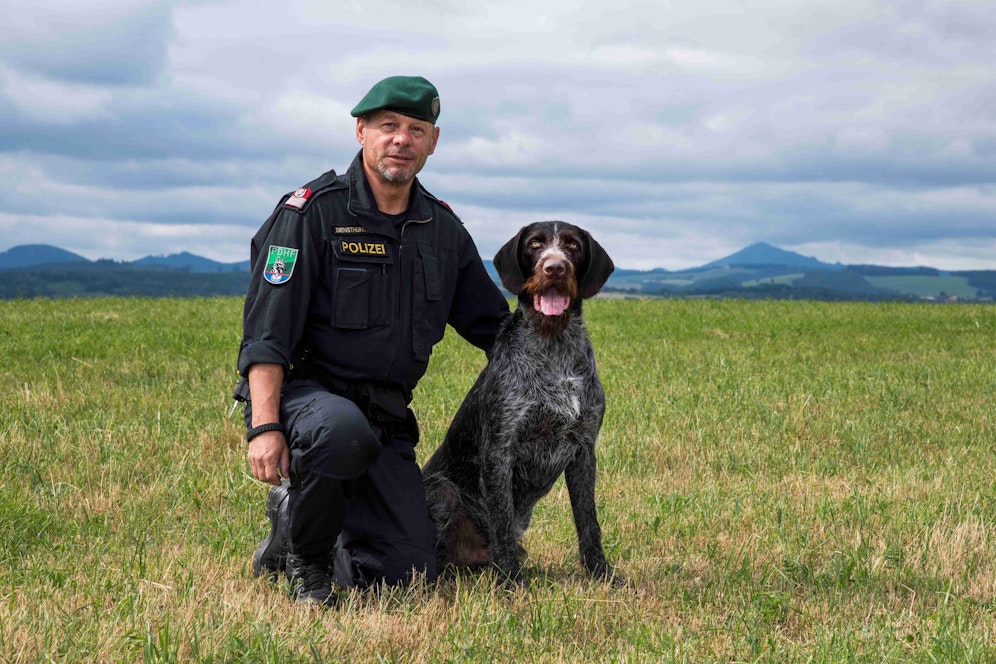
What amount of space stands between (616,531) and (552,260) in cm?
196

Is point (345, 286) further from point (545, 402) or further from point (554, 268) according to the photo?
point (545, 402)

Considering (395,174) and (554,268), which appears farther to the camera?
(395,174)

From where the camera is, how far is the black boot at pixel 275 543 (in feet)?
16.0

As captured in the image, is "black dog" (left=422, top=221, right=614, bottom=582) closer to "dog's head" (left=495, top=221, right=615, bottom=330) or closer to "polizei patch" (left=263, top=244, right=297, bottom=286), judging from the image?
"dog's head" (left=495, top=221, right=615, bottom=330)

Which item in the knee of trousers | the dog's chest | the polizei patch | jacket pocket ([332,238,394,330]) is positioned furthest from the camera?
the dog's chest

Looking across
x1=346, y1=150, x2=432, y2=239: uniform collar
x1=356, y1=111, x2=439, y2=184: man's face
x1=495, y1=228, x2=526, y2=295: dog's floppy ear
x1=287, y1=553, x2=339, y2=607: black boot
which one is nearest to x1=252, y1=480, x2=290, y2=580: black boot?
x1=287, y1=553, x2=339, y2=607: black boot

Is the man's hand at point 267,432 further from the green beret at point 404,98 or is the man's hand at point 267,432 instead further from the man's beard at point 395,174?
the green beret at point 404,98

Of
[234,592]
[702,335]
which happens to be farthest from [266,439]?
[702,335]

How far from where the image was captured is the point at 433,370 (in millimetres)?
13117

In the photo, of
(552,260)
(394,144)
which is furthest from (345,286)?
(552,260)

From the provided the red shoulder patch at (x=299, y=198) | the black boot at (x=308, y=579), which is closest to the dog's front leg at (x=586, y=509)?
the black boot at (x=308, y=579)

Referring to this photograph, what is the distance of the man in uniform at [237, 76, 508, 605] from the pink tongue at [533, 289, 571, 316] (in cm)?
55

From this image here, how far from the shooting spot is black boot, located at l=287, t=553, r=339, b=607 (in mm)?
4742

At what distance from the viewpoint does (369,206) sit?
4973 millimetres
